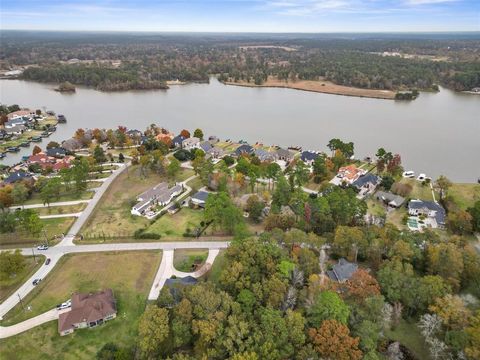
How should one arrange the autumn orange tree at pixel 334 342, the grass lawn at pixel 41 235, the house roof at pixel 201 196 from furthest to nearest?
the house roof at pixel 201 196 → the grass lawn at pixel 41 235 → the autumn orange tree at pixel 334 342

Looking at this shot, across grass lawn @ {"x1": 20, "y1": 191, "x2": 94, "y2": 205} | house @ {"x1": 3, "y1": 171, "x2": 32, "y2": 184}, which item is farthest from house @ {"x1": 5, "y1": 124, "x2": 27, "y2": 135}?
grass lawn @ {"x1": 20, "y1": 191, "x2": 94, "y2": 205}

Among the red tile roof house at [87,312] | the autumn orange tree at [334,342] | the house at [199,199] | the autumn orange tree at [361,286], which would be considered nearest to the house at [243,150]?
the house at [199,199]

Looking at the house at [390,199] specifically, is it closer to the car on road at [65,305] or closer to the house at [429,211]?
the house at [429,211]

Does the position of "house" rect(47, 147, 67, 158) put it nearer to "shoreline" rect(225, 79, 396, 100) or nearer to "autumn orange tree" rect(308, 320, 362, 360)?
"autumn orange tree" rect(308, 320, 362, 360)

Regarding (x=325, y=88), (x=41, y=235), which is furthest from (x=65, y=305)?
(x=325, y=88)

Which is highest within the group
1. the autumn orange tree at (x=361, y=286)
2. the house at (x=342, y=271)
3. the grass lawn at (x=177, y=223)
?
the autumn orange tree at (x=361, y=286)

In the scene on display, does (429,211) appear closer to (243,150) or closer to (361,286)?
(361,286)
